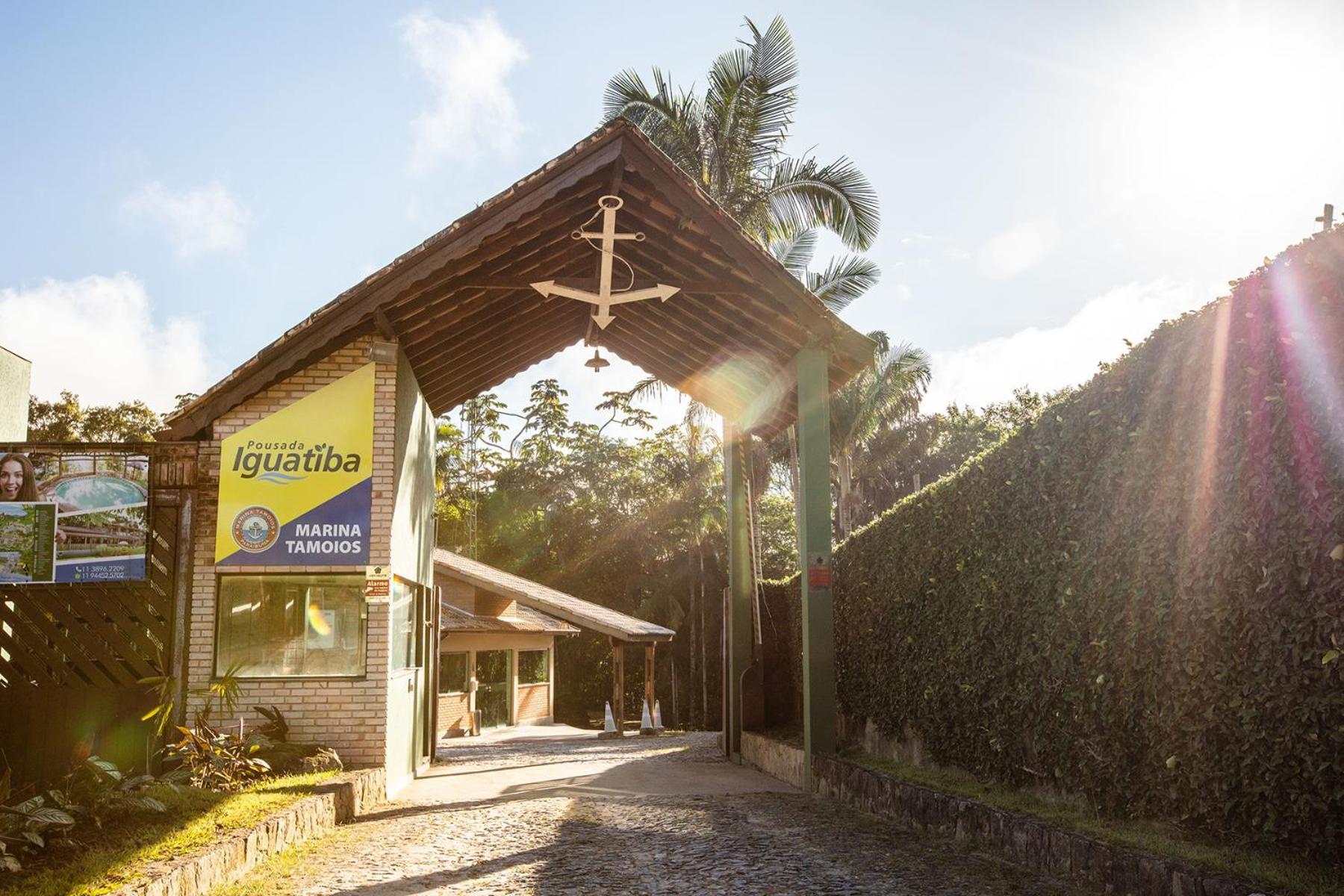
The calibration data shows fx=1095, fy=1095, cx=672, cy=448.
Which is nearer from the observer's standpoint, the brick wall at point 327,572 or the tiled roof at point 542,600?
the brick wall at point 327,572

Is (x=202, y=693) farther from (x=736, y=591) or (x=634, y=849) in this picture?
(x=736, y=591)

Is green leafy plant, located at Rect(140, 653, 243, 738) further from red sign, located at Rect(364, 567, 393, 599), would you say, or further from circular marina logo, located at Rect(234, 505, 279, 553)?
red sign, located at Rect(364, 567, 393, 599)

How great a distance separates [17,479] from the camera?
11.0 metres

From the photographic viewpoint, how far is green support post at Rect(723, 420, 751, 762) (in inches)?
623

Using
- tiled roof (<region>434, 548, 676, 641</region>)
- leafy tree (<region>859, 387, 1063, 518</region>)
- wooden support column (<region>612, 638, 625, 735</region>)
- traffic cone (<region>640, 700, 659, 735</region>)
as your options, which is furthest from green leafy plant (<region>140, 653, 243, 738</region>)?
leafy tree (<region>859, 387, 1063, 518</region>)

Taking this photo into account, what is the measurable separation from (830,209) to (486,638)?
1546 centimetres

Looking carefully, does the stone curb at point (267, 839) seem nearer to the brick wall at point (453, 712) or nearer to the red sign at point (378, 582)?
the red sign at point (378, 582)

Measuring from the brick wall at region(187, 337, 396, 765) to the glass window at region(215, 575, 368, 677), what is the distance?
0.10 metres

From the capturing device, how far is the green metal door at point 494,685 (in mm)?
31656

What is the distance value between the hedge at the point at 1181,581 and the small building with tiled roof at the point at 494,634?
18633 mm

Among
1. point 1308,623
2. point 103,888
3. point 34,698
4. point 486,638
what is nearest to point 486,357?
point 34,698

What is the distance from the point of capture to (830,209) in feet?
72.1

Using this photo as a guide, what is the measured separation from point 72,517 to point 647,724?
20.4 meters

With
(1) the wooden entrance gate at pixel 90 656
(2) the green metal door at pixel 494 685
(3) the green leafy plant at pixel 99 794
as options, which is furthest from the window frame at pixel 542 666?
(3) the green leafy plant at pixel 99 794
